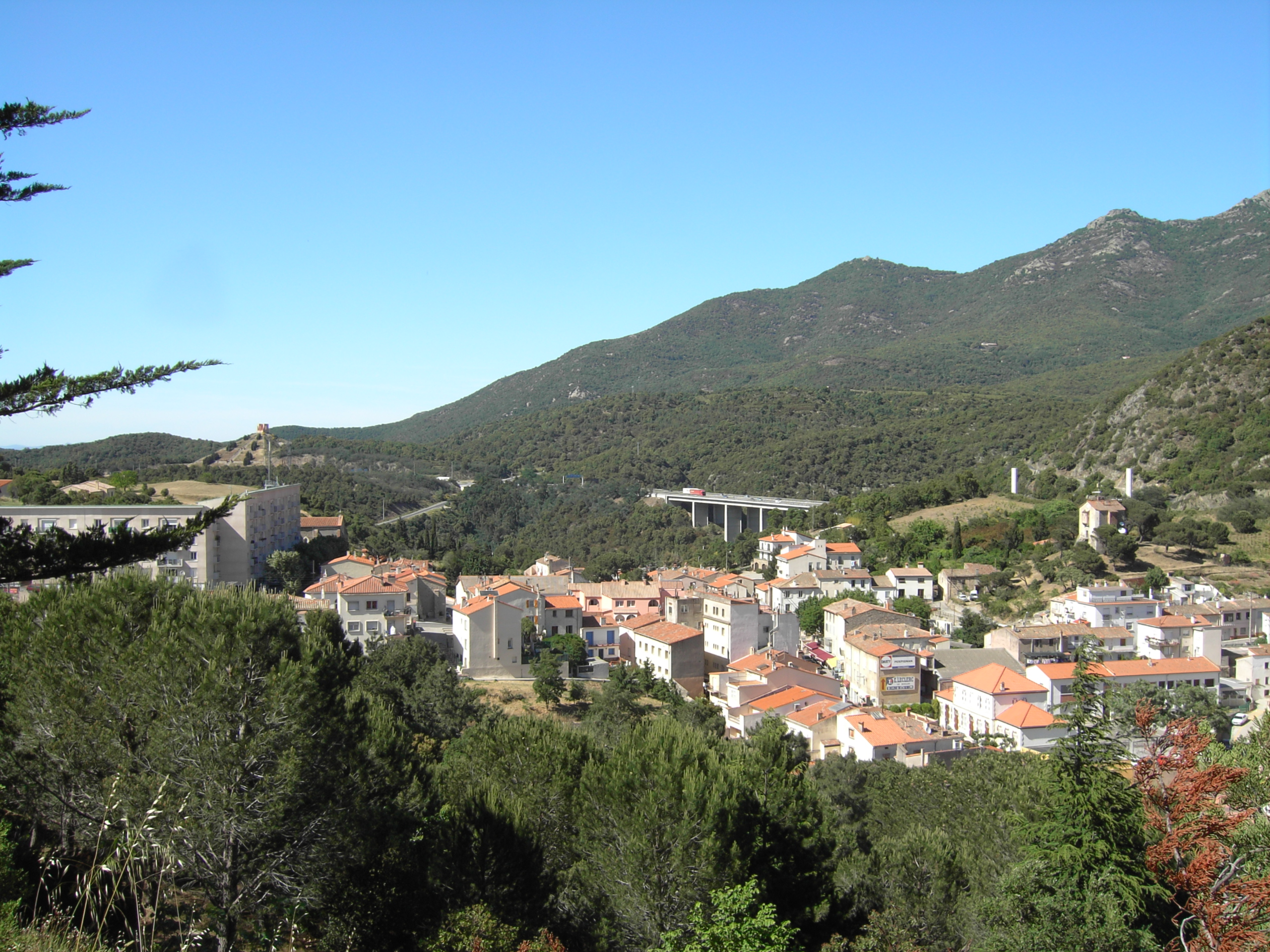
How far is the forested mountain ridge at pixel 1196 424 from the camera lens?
170 ft

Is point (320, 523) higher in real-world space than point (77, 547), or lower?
lower

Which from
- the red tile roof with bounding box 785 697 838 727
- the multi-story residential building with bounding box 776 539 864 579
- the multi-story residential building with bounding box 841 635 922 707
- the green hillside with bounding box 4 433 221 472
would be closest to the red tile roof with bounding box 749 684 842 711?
the red tile roof with bounding box 785 697 838 727

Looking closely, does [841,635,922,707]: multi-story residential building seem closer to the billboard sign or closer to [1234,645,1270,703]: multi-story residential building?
the billboard sign

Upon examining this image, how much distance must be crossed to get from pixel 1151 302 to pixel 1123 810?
152100 mm

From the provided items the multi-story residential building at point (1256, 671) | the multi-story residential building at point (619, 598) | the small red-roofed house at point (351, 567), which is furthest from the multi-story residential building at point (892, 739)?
the small red-roofed house at point (351, 567)

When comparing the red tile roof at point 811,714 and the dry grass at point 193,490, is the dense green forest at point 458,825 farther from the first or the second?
the dry grass at point 193,490

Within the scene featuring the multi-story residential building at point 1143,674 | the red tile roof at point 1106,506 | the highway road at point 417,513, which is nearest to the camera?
the multi-story residential building at point 1143,674

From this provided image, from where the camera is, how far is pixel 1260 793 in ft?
35.5

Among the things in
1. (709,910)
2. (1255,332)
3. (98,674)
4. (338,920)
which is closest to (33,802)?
(98,674)

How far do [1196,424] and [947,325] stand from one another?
108m

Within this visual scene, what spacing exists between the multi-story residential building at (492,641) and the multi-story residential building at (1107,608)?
20630mm

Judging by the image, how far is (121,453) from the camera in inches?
3246

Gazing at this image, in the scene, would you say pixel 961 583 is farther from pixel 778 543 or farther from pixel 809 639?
pixel 778 543

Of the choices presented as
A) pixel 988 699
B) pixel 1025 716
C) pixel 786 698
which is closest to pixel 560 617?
pixel 786 698
